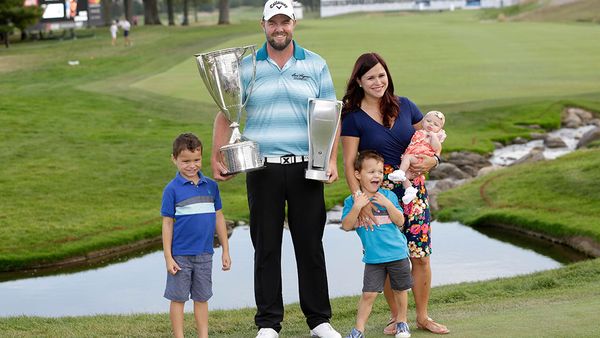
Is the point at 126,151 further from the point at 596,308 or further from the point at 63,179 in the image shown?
the point at 596,308

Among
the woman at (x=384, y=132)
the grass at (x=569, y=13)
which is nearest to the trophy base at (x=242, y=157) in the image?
the woman at (x=384, y=132)

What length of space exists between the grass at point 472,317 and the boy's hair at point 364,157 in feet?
3.87

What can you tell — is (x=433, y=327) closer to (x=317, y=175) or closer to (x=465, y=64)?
(x=317, y=175)

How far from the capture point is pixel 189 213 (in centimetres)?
685

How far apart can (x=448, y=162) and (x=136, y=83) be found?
565 inches

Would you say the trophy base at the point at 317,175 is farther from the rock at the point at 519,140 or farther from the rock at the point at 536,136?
the rock at the point at 536,136

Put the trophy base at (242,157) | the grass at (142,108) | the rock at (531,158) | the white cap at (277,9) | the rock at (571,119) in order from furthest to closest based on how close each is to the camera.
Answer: the rock at (571,119), the rock at (531,158), the grass at (142,108), the white cap at (277,9), the trophy base at (242,157)

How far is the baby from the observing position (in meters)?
6.89

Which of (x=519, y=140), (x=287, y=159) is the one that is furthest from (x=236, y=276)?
(x=519, y=140)

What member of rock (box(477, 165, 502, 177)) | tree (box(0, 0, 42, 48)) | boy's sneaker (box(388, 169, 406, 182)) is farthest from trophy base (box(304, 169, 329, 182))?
tree (box(0, 0, 42, 48))

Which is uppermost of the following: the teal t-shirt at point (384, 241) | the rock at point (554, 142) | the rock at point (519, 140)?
the teal t-shirt at point (384, 241)

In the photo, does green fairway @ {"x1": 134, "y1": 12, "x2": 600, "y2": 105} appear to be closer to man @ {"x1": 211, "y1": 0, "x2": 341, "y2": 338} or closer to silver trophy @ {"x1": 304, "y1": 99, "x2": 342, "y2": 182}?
man @ {"x1": 211, "y1": 0, "x2": 341, "y2": 338}

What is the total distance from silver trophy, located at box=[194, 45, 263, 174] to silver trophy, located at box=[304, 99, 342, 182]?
1.09 ft

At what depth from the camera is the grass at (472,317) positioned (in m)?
6.99
